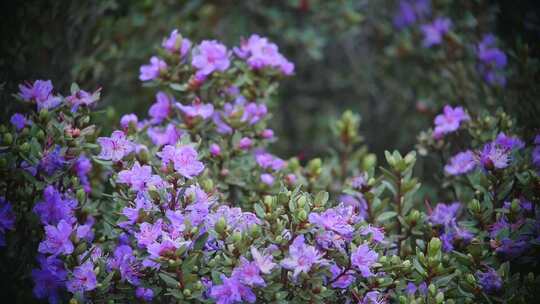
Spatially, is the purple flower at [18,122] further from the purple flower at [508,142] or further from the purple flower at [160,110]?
the purple flower at [508,142]

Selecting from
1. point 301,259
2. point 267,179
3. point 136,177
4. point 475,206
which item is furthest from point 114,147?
point 475,206

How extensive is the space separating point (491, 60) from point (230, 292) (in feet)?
5.99

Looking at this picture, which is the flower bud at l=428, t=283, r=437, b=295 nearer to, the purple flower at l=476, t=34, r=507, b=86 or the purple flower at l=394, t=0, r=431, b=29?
the purple flower at l=476, t=34, r=507, b=86

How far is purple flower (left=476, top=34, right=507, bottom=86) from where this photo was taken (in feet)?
8.84

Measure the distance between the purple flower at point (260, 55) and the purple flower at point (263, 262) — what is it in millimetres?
922

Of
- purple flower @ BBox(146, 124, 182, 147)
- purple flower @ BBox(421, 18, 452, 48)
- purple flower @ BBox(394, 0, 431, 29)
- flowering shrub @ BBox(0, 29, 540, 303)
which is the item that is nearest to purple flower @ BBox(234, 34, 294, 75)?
flowering shrub @ BBox(0, 29, 540, 303)

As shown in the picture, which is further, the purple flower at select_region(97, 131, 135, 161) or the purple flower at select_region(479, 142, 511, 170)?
the purple flower at select_region(479, 142, 511, 170)

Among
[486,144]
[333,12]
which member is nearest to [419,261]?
[486,144]

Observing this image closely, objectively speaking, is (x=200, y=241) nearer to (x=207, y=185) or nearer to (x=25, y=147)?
(x=207, y=185)

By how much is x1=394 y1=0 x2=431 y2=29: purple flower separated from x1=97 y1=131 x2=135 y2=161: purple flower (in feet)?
6.99

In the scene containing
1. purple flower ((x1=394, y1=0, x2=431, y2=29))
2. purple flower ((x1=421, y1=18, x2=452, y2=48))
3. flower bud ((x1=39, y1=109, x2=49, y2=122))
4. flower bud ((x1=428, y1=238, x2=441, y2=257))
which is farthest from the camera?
purple flower ((x1=394, y1=0, x2=431, y2=29))

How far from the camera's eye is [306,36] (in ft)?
10.5

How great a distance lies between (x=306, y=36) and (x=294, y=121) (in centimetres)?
88

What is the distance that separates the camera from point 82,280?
163 cm
